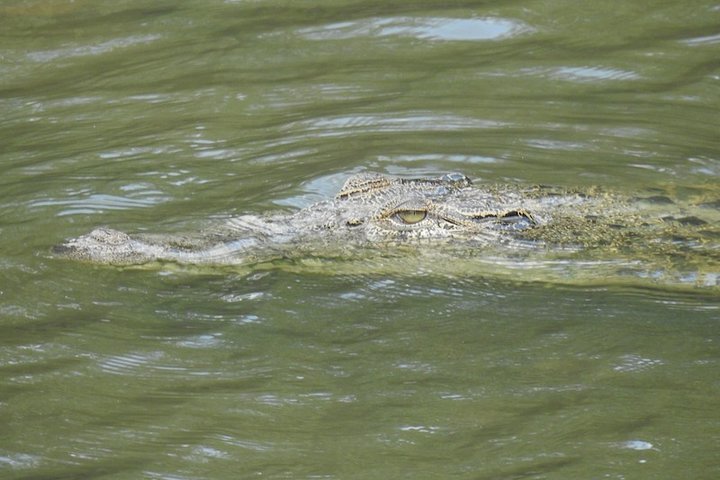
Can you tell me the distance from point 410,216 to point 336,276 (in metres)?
0.53

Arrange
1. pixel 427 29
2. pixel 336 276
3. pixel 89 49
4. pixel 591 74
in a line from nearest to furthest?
1. pixel 336 276
2. pixel 591 74
3. pixel 427 29
4. pixel 89 49

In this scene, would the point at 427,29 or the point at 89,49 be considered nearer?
the point at 427,29

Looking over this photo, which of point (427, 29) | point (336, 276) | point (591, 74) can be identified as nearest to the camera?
point (336, 276)

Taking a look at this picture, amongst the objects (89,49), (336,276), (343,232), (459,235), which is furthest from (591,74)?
(89,49)

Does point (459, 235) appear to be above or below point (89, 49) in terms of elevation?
below

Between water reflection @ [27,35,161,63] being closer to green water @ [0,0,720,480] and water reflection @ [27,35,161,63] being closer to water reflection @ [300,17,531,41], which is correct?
green water @ [0,0,720,480]

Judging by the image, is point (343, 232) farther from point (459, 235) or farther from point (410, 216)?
point (459, 235)

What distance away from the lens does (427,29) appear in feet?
27.8

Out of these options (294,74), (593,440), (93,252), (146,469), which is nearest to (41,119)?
(294,74)

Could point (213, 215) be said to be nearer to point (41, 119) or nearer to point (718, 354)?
point (41, 119)

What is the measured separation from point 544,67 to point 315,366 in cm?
420

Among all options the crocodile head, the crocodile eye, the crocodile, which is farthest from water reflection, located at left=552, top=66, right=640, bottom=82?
the crocodile eye

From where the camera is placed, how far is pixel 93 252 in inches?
208

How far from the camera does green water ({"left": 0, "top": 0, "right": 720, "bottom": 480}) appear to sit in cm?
399
